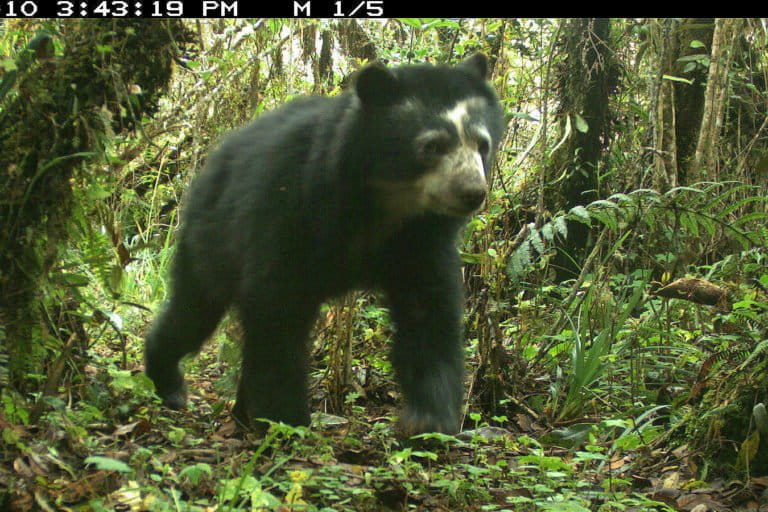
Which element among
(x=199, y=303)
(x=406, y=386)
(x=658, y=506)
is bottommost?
(x=658, y=506)

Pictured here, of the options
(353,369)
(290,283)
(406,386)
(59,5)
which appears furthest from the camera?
(353,369)

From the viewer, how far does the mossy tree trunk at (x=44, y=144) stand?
2912 mm

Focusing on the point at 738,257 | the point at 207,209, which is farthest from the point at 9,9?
the point at 738,257

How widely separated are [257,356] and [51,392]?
0.96 m

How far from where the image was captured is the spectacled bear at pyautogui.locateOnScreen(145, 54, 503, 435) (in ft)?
11.7

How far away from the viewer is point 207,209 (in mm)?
4156

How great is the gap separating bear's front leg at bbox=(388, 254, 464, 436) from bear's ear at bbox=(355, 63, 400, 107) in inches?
33.7

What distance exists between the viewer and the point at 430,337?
152 inches

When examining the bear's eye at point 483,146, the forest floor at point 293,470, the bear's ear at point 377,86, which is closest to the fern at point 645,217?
the bear's eye at point 483,146

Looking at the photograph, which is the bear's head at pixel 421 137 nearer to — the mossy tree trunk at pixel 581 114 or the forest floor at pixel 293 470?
the forest floor at pixel 293 470

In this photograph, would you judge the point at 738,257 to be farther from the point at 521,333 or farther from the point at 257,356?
the point at 257,356
